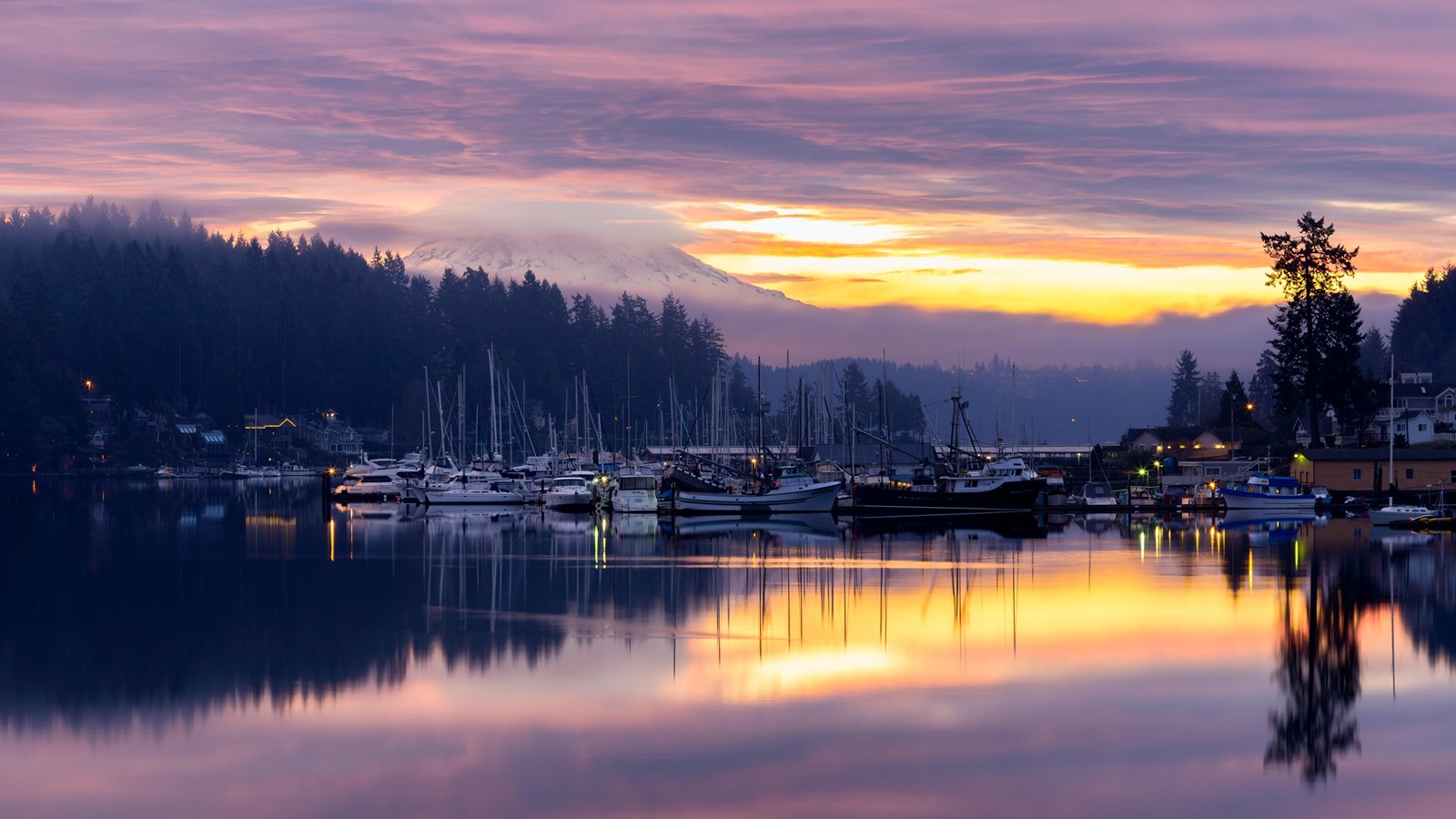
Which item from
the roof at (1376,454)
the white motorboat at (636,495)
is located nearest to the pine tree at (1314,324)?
the roof at (1376,454)

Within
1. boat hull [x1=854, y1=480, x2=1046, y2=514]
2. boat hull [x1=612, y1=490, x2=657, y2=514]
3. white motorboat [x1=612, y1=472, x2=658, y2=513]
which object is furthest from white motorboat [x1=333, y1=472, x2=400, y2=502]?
boat hull [x1=854, y1=480, x2=1046, y2=514]

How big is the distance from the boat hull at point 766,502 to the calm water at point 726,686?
28.4 meters

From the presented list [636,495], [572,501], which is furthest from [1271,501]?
[572,501]

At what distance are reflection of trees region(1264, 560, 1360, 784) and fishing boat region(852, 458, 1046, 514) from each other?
41.8 metres

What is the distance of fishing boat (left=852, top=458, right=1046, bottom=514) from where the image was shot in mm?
83375

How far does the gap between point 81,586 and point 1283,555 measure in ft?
130

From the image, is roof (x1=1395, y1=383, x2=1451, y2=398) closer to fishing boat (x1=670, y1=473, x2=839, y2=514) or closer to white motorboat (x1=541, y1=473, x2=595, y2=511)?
fishing boat (x1=670, y1=473, x2=839, y2=514)

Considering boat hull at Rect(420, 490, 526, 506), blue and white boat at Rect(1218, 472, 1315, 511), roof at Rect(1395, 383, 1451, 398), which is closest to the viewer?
blue and white boat at Rect(1218, 472, 1315, 511)

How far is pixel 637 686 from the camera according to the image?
28.2 meters

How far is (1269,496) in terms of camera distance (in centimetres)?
8956

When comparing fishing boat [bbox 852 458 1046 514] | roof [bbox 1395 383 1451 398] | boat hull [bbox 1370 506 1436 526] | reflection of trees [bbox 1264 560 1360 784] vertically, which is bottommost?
reflection of trees [bbox 1264 560 1360 784]

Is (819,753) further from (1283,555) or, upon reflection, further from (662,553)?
(1283,555)

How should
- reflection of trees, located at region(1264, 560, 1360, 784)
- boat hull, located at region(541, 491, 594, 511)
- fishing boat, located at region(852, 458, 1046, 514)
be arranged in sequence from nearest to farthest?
reflection of trees, located at region(1264, 560, 1360, 784)
fishing boat, located at region(852, 458, 1046, 514)
boat hull, located at region(541, 491, 594, 511)

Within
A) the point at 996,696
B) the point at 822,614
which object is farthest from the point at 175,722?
the point at 822,614
